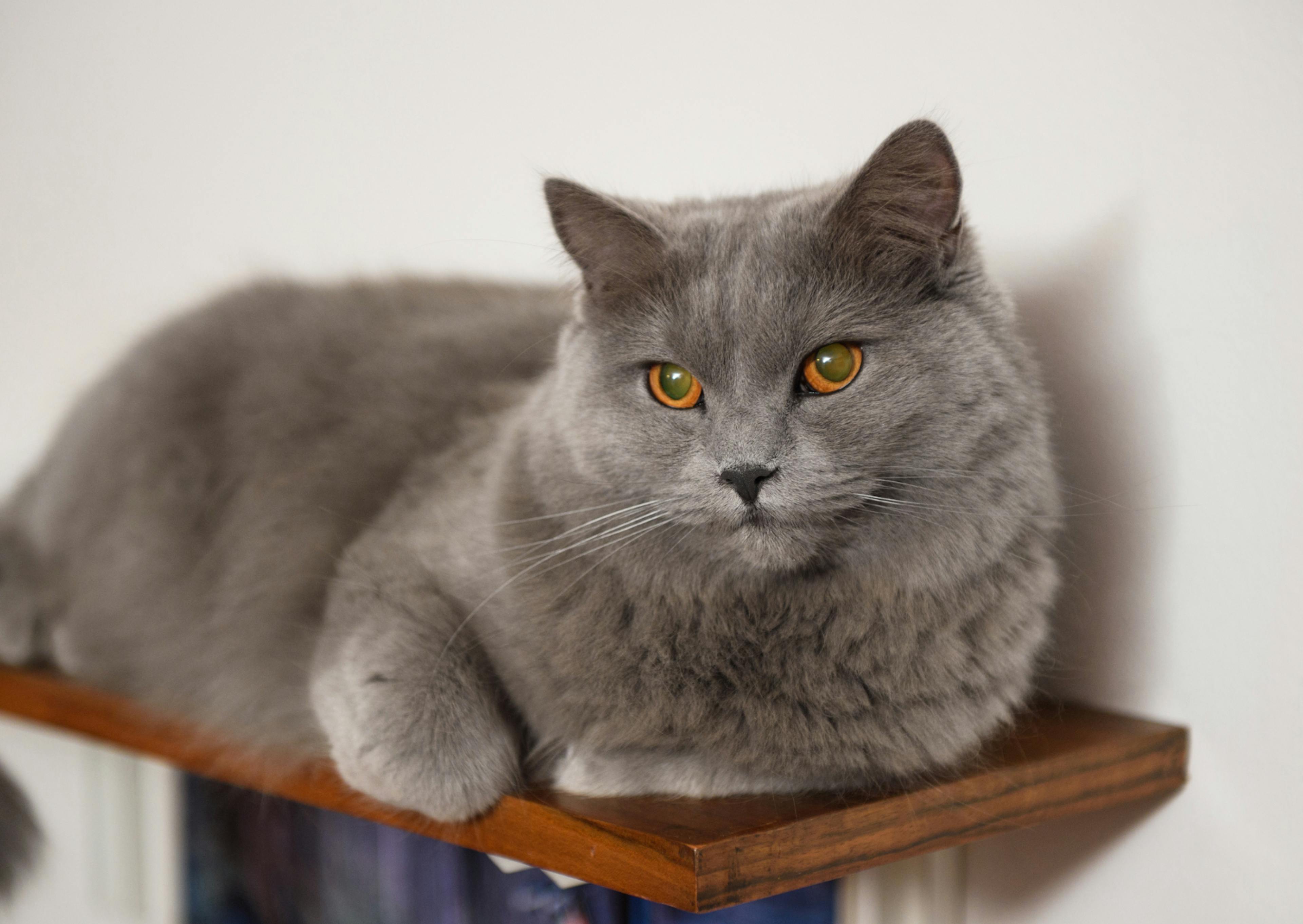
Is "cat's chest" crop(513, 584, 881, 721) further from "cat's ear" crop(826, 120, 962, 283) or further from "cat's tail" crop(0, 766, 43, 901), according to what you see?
"cat's tail" crop(0, 766, 43, 901)

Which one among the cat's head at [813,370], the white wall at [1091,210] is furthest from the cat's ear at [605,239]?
the white wall at [1091,210]

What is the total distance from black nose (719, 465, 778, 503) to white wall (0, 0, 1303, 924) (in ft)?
1.12

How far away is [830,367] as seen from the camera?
820 mm

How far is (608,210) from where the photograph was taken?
851mm

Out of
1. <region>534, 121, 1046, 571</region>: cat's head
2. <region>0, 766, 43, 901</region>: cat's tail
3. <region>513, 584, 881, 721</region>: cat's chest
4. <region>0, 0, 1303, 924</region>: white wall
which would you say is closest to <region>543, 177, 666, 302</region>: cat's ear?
<region>534, 121, 1046, 571</region>: cat's head

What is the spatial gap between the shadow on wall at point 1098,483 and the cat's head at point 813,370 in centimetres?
19

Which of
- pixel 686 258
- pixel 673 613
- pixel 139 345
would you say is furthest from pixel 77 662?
pixel 686 258

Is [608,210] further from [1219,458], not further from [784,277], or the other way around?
[1219,458]

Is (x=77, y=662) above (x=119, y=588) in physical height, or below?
below

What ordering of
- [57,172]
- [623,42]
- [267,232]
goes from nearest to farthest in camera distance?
[623,42]
[267,232]
[57,172]

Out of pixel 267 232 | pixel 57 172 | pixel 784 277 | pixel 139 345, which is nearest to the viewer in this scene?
pixel 784 277

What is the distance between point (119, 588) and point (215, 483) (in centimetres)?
20

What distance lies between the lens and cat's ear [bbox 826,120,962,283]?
774 millimetres

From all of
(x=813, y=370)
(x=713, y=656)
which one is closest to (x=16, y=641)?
(x=713, y=656)
